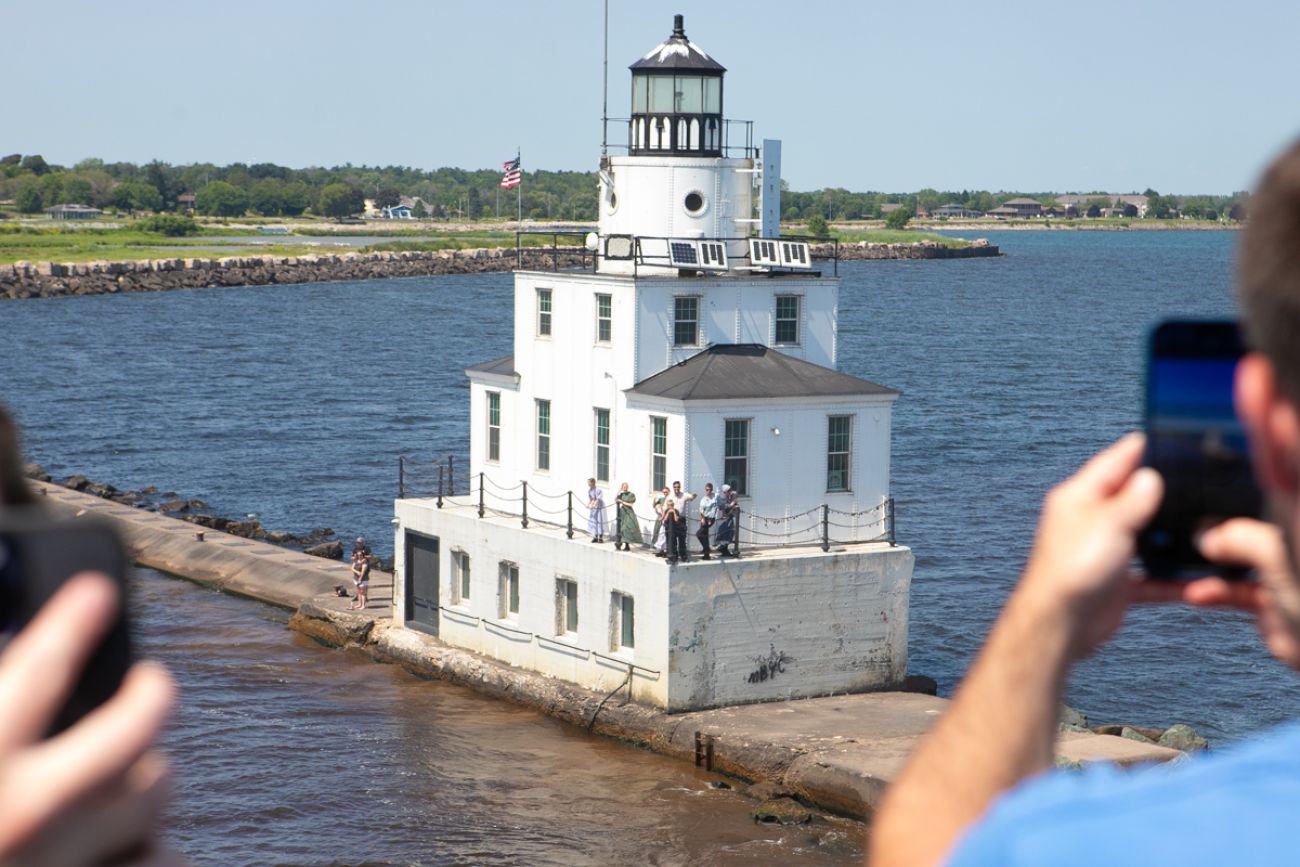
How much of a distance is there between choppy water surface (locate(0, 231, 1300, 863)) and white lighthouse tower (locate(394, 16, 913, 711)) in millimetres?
1993

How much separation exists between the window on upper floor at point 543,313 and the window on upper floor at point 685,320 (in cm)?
271

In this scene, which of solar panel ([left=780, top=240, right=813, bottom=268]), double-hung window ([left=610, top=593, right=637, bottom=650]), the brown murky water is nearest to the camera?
the brown murky water

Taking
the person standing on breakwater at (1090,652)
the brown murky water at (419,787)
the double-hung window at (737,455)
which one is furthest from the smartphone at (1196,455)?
the double-hung window at (737,455)

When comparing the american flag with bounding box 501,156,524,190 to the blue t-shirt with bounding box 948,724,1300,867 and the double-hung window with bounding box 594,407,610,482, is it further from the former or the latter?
the blue t-shirt with bounding box 948,724,1300,867

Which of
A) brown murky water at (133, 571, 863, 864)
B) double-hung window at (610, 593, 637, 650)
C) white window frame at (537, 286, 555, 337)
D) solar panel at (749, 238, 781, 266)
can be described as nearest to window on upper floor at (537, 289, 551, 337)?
white window frame at (537, 286, 555, 337)

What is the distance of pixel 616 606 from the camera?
94.1 ft

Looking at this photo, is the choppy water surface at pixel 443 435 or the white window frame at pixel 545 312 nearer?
the choppy water surface at pixel 443 435

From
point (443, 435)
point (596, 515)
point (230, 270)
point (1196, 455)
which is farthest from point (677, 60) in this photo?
point (230, 270)

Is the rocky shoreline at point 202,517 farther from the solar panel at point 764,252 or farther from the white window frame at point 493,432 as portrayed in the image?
the solar panel at point 764,252

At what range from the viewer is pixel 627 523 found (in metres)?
28.6

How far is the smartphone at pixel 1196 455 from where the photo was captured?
2266mm

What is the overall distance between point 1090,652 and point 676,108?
99.5 feet

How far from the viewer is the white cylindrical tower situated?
31.6m

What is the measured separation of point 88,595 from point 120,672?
5.4 inches
